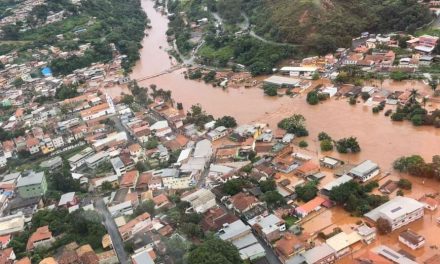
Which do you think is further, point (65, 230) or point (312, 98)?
point (312, 98)

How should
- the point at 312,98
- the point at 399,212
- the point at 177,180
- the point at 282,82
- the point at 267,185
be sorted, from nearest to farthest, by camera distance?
the point at 399,212
the point at 267,185
the point at 177,180
the point at 312,98
the point at 282,82

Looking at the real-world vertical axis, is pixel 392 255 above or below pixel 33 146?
above

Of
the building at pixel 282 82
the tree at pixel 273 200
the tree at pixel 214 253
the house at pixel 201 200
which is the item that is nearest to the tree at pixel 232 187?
the house at pixel 201 200

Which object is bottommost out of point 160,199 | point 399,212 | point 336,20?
point 160,199

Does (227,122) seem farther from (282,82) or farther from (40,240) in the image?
(40,240)

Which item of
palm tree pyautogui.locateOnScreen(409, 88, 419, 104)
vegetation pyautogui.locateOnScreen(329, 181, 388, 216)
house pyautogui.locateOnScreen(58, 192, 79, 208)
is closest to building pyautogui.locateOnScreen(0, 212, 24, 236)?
house pyautogui.locateOnScreen(58, 192, 79, 208)

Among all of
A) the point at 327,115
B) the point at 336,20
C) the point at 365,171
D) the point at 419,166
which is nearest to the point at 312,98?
the point at 327,115

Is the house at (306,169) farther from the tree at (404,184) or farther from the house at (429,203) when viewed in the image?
the house at (429,203)
